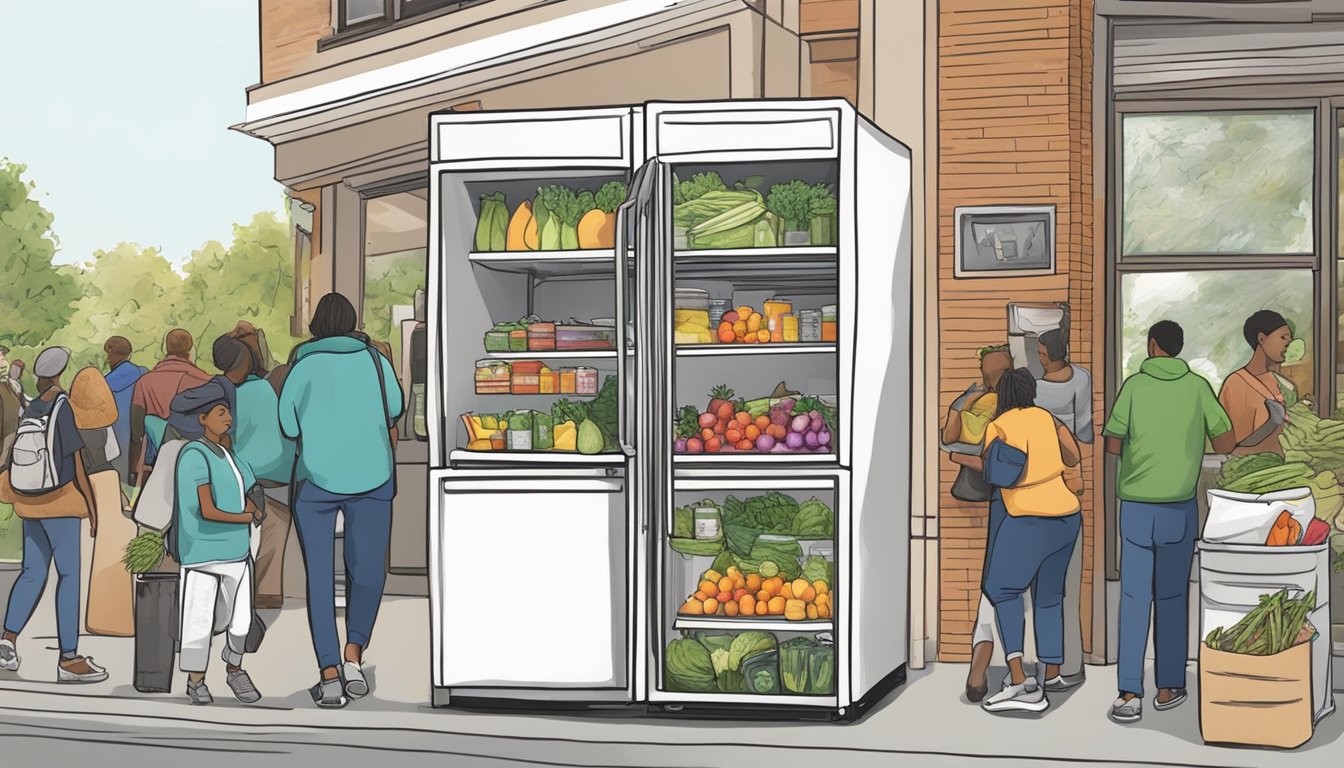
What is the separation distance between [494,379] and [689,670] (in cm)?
181

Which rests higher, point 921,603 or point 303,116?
point 303,116

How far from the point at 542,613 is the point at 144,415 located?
3.93 metres

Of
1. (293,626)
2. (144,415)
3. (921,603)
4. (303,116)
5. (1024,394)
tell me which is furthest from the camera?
(303,116)

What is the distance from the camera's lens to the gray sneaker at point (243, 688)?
25.5 ft

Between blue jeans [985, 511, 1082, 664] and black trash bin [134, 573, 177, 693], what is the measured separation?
4419 mm

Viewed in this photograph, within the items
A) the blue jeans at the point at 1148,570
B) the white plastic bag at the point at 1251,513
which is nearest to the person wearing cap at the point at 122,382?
the blue jeans at the point at 1148,570

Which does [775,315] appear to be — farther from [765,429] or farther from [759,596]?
[759,596]

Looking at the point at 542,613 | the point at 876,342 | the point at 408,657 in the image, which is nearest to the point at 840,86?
the point at 876,342

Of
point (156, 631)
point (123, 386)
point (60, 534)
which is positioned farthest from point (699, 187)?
point (123, 386)

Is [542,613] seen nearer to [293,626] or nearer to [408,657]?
[408,657]

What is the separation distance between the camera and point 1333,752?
675cm

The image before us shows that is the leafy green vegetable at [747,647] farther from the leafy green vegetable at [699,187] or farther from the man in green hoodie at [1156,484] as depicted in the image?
the leafy green vegetable at [699,187]

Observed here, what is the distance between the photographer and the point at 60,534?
853 centimetres

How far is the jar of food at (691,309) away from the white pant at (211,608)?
261cm
